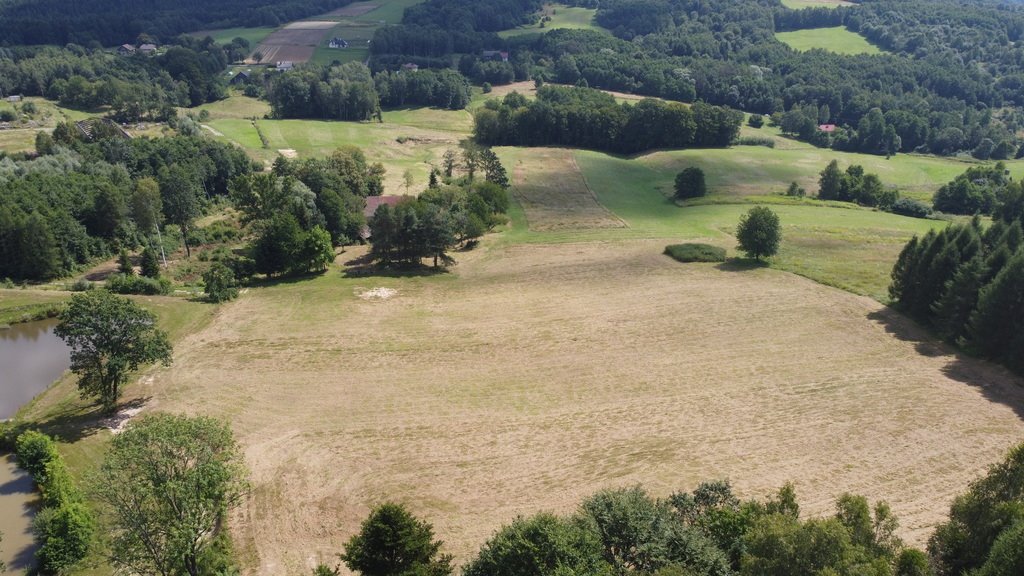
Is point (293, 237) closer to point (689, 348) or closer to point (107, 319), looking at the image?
point (107, 319)

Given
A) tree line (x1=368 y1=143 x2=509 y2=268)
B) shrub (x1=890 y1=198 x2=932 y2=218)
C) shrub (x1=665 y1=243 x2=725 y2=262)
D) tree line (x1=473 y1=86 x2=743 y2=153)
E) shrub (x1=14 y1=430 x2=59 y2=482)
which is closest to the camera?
shrub (x1=14 y1=430 x2=59 y2=482)

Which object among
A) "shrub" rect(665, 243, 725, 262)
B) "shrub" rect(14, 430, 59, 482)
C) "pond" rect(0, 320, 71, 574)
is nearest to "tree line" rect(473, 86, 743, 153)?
"shrub" rect(665, 243, 725, 262)

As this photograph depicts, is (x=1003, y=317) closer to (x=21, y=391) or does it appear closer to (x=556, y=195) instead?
(x=556, y=195)

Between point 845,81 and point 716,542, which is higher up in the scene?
point 845,81

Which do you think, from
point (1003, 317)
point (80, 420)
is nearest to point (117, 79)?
point (80, 420)

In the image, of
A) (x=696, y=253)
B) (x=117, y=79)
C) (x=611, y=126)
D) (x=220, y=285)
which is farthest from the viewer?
(x=117, y=79)

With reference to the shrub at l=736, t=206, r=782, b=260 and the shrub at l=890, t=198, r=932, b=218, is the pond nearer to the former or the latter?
the shrub at l=736, t=206, r=782, b=260
